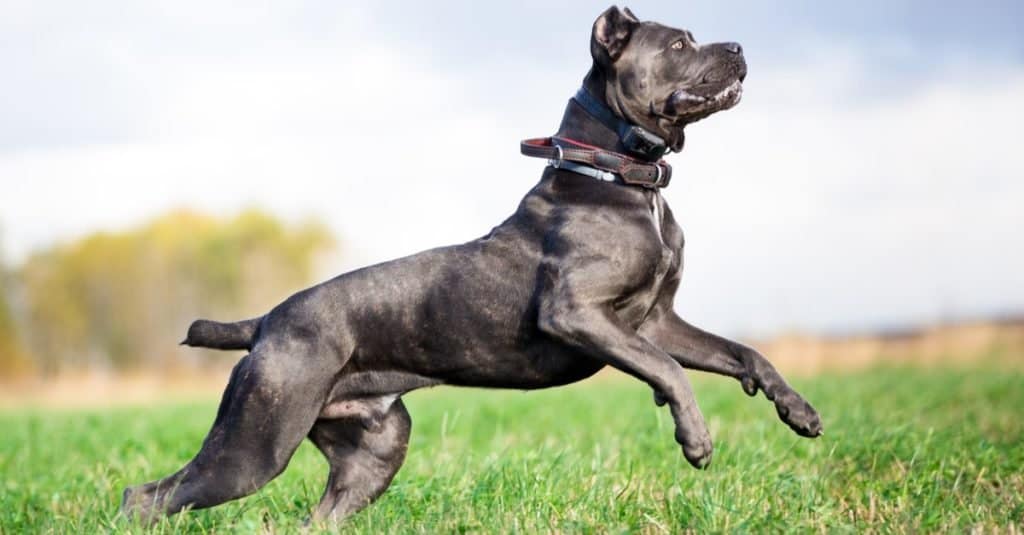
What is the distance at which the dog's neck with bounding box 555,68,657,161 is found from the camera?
4.79m

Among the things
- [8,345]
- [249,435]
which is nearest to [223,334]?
[249,435]

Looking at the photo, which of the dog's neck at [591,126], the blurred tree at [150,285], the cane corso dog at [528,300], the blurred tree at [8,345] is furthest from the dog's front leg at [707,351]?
the blurred tree at [8,345]

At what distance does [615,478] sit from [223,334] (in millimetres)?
2171

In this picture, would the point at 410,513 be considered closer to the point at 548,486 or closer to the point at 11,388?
the point at 548,486

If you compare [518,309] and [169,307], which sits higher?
[518,309]

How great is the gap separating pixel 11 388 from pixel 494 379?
45.0 meters

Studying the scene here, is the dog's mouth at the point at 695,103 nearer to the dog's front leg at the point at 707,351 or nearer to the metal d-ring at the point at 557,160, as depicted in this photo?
the metal d-ring at the point at 557,160

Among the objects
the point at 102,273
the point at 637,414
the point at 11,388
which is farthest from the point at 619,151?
the point at 102,273

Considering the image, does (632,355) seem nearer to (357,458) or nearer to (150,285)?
(357,458)

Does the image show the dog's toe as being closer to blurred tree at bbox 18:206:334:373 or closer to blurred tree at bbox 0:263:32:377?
blurred tree at bbox 18:206:334:373

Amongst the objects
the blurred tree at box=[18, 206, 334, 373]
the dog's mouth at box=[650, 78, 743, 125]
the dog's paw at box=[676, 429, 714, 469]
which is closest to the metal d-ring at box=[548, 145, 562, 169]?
the dog's mouth at box=[650, 78, 743, 125]

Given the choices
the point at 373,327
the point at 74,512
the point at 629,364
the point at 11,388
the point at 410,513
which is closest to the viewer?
the point at 629,364

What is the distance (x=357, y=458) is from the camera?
521cm

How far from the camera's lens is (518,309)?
4.69m
